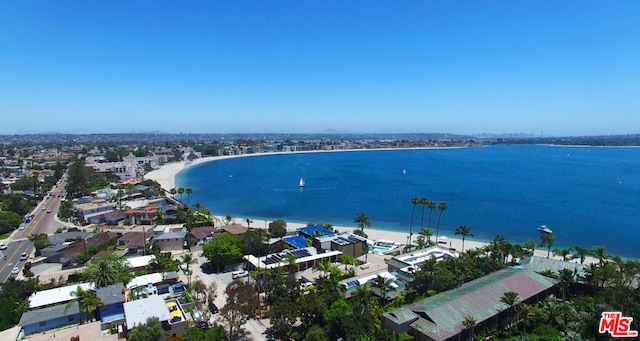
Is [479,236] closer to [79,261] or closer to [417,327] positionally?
[417,327]

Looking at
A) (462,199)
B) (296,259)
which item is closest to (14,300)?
(296,259)

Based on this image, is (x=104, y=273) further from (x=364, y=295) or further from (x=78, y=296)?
(x=364, y=295)

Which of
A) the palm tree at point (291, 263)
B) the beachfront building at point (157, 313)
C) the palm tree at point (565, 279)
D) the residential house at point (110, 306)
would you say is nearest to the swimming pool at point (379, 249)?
the palm tree at point (291, 263)

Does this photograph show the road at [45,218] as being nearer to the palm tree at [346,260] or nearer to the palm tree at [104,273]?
the palm tree at [104,273]

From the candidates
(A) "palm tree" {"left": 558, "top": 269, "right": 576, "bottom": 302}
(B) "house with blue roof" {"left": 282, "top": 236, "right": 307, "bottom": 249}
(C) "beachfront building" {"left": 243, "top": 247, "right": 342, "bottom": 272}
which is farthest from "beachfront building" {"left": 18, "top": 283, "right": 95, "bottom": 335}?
(A) "palm tree" {"left": 558, "top": 269, "right": 576, "bottom": 302}

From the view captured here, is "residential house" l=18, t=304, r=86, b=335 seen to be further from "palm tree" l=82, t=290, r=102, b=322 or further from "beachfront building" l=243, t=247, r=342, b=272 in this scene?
"beachfront building" l=243, t=247, r=342, b=272
